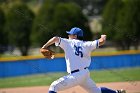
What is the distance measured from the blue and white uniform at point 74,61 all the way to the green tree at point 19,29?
1157 inches

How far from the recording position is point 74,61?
9195mm

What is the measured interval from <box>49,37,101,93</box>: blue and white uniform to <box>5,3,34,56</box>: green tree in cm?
2939

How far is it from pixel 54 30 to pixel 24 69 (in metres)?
12.5

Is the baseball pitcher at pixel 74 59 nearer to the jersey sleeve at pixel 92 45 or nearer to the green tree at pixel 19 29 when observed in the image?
the jersey sleeve at pixel 92 45

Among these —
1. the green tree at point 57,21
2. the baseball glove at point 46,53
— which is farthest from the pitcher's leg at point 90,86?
the green tree at point 57,21

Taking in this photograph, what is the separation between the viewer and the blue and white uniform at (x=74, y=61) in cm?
912

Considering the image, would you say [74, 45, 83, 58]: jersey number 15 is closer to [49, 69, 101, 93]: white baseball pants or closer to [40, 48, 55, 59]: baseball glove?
[49, 69, 101, 93]: white baseball pants

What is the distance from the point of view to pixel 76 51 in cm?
921

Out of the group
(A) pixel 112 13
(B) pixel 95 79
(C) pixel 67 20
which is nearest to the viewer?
(B) pixel 95 79

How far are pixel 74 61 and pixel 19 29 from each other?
1182 inches

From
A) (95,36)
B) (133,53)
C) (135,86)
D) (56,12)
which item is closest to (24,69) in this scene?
(133,53)

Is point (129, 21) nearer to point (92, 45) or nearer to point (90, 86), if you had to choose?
point (90, 86)

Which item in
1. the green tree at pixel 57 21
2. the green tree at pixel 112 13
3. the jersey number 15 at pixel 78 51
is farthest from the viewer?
the green tree at pixel 57 21

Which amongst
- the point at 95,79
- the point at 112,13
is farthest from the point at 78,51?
the point at 112,13
